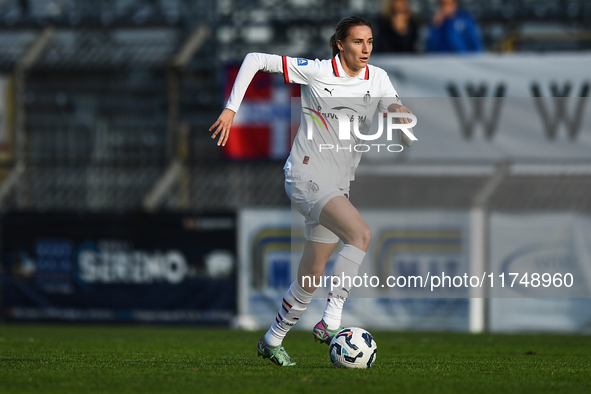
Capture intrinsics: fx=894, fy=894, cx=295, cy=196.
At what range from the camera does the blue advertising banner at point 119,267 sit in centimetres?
1226

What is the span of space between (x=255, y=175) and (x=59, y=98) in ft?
14.9

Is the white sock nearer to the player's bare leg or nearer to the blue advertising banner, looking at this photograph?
the player's bare leg

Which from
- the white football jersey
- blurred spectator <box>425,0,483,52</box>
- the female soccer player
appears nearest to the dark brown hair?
the female soccer player

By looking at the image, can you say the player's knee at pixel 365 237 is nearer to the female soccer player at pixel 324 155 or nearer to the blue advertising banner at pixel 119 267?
the female soccer player at pixel 324 155

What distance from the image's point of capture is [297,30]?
49.4ft

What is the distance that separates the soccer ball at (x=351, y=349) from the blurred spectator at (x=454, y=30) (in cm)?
754

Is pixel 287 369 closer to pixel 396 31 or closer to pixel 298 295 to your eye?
pixel 298 295

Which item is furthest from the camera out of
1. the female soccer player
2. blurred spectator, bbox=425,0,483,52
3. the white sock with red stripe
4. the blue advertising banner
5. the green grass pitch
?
the blue advertising banner

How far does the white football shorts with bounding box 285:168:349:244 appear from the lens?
537cm

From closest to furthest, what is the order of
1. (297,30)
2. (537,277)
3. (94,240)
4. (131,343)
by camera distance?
1. (131,343)
2. (537,277)
3. (94,240)
4. (297,30)

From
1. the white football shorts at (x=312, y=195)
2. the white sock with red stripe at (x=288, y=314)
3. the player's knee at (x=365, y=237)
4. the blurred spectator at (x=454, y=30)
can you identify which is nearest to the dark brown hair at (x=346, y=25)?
the white football shorts at (x=312, y=195)

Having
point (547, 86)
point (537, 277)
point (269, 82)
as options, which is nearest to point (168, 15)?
point (269, 82)

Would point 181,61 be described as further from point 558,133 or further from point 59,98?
point 558,133

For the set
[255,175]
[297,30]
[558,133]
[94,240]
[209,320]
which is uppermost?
[297,30]
